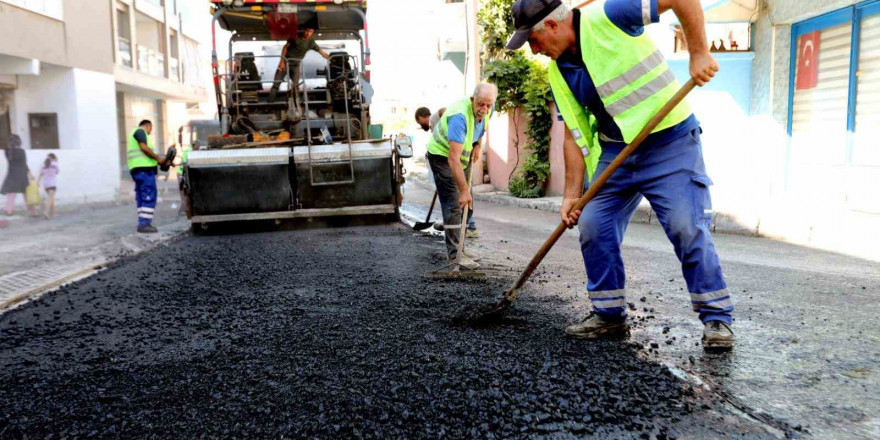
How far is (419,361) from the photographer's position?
263 centimetres

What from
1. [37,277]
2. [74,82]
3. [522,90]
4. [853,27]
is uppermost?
[74,82]

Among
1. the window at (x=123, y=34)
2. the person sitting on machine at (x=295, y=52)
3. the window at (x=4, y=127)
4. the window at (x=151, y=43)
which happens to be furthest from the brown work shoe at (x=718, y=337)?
the window at (x=151, y=43)

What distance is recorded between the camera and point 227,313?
3.66m

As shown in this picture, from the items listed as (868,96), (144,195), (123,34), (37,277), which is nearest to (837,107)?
(868,96)

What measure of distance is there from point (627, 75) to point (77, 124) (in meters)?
15.6

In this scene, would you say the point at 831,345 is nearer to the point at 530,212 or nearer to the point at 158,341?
the point at 158,341

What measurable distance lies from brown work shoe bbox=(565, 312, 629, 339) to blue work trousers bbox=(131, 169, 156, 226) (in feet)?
22.2

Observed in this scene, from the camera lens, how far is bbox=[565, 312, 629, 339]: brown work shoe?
295cm

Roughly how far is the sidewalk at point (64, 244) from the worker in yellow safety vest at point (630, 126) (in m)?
3.48

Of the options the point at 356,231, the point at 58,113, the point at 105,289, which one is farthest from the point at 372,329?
the point at 58,113

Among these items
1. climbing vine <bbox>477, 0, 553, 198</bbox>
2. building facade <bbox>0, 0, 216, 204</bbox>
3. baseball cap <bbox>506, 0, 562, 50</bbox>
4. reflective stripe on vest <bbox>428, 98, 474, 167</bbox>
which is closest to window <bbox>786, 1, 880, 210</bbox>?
climbing vine <bbox>477, 0, 553, 198</bbox>

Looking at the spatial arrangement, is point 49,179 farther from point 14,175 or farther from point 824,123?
point 824,123

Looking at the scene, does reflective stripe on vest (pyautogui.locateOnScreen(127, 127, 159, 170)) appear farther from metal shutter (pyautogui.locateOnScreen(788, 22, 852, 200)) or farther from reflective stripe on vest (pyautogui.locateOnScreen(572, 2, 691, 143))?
metal shutter (pyautogui.locateOnScreen(788, 22, 852, 200))

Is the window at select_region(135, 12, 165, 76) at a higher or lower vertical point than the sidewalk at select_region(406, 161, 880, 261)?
higher
